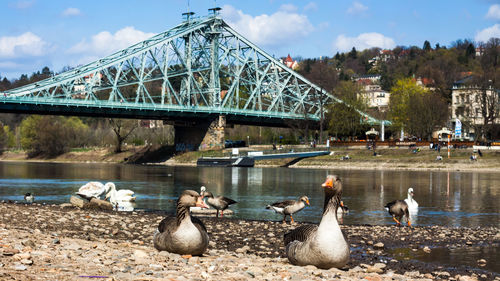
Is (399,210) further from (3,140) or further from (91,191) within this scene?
(3,140)

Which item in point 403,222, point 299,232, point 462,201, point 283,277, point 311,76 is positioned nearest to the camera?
point 283,277

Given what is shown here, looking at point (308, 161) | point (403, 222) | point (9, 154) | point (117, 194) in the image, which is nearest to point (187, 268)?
point (403, 222)

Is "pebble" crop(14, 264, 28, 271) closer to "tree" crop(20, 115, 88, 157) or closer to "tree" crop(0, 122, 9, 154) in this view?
"tree" crop(20, 115, 88, 157)

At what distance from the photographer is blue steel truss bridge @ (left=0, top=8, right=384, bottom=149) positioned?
8694cm

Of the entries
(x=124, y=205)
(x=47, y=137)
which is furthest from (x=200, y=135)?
(x=124, y=205)

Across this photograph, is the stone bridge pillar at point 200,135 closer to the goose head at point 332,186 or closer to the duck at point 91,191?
the duck at point 91,191

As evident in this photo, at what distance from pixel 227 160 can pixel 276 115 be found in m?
26.5

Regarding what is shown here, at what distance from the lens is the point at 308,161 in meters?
81.8

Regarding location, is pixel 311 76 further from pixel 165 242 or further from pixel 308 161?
pixel 165 242

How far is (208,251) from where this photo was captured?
1373 cm

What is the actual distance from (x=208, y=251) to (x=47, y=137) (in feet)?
350

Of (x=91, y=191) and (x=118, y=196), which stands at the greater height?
(x=91, y=191)

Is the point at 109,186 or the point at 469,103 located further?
the point at 469,103

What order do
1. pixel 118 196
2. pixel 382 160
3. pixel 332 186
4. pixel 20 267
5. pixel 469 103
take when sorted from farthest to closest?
pixel 469 103 → pixel 382 160 → pixel 118 196 → pixel 332 186 → pixel 20 267
